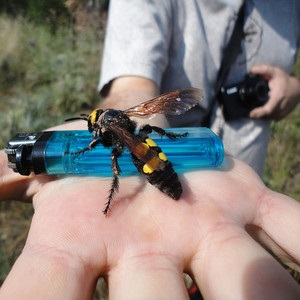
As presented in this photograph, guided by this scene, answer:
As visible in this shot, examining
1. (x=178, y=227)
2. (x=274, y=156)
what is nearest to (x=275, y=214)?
(x=178, y=227)

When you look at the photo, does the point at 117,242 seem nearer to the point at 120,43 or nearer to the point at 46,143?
the point at 46,143

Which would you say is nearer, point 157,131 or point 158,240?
point 158,240

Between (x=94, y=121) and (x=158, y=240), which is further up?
(x=94, y=121)

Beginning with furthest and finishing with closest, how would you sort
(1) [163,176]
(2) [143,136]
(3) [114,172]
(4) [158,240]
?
1. (2) [143,136]
2. (3) [114,172]
3. (1) [163,176]
4. (4) [158,240]

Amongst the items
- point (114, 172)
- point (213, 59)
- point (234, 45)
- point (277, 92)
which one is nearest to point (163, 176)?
point (114, 172)

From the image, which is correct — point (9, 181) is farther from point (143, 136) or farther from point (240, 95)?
point (240, 95)

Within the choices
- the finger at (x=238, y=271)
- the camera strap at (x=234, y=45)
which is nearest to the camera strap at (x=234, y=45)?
the camera strap at (x=234, y=45)
